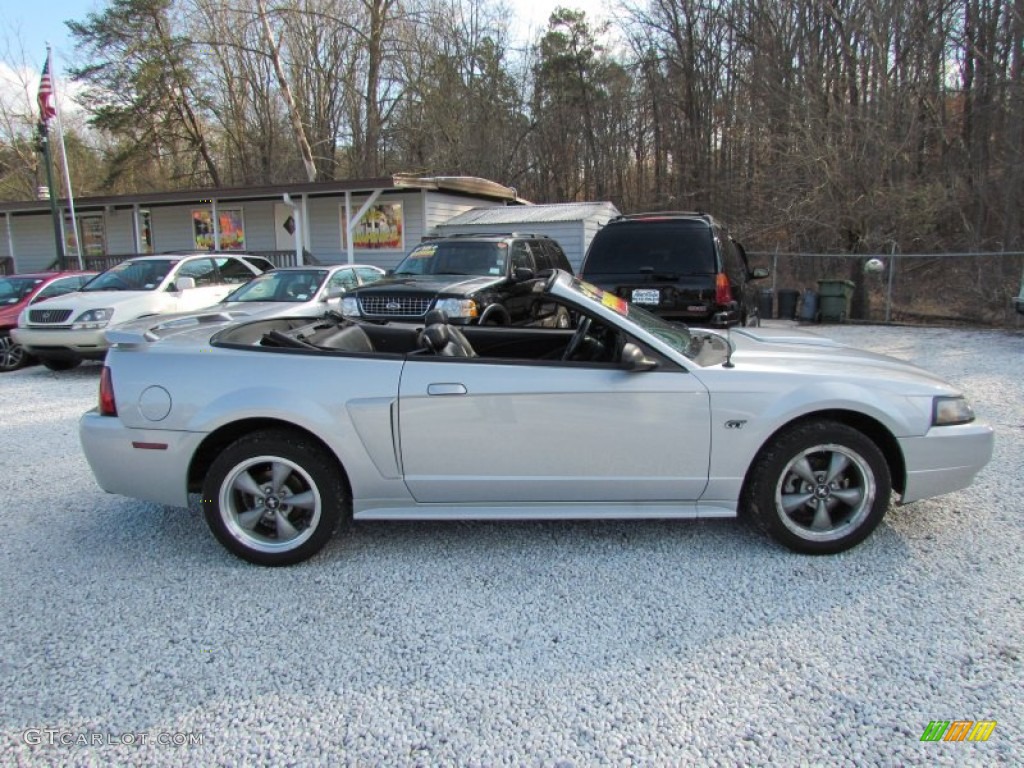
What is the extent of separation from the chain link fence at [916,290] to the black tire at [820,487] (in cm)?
1089

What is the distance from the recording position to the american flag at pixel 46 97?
54.4 feet

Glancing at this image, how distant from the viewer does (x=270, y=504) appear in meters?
3.31

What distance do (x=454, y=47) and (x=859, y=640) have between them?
29.2 metres

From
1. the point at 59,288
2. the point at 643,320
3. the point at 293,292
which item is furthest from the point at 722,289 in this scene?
the point at 59,288

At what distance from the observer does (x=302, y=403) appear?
10.5ft

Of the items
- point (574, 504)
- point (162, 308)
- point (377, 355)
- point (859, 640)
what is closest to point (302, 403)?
point (377, 355)

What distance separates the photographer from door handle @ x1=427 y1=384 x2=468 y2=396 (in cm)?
320

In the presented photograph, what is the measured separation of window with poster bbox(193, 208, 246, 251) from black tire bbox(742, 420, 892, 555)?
20.5 metres

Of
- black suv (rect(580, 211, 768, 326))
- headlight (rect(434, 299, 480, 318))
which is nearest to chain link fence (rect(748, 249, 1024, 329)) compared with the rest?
black suv (rect(580, 211, 768, 326))

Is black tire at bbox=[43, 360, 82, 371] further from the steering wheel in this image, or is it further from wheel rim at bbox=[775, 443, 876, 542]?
wheel rim at bbox=[775, 443, 876, 542]

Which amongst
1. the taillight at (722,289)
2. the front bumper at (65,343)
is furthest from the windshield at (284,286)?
the taillight at (722,289)

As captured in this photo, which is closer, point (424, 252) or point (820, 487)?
point (820, 487)

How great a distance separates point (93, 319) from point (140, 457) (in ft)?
21.8

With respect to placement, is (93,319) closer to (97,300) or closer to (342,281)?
(97,300)
